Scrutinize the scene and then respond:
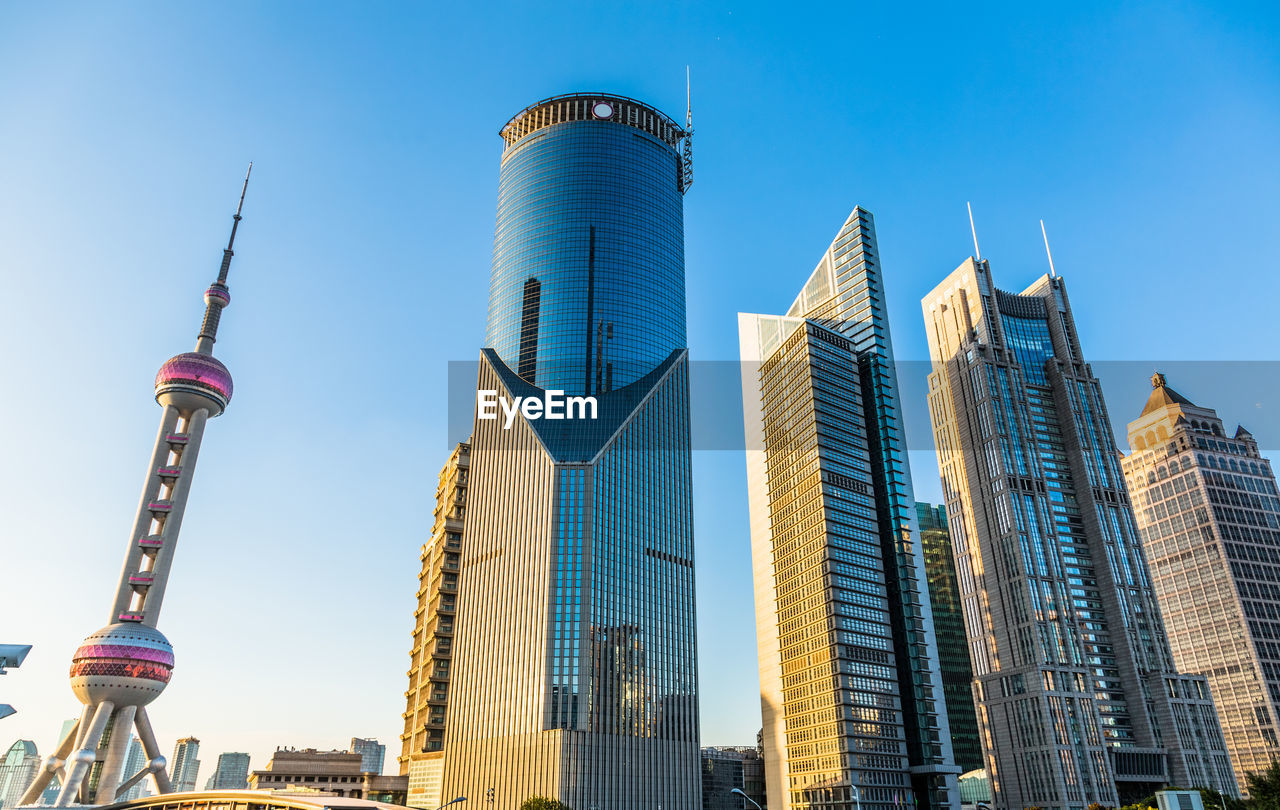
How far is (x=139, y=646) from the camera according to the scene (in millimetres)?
152125

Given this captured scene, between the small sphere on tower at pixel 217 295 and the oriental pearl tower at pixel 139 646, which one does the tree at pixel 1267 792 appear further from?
the small sphere on tower at pixel 217 295

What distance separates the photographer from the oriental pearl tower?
14725cm

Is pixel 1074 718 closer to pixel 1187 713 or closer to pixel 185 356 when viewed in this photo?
pixel 1187 713

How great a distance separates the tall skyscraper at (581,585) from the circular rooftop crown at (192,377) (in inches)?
2170

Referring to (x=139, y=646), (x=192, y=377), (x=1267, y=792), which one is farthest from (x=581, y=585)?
(x=1267, y=792)

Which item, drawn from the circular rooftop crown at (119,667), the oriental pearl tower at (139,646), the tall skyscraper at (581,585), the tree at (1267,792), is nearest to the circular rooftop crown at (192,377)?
the oriental pearl tower at (139,646)

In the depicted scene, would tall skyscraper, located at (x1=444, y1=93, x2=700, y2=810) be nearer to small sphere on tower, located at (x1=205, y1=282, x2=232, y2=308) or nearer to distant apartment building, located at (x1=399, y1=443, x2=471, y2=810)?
distant apartment building, located at (x1=399, y1=443, x2=471, y2=810)

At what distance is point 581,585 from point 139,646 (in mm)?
77352

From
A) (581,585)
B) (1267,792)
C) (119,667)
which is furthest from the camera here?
(581,585)

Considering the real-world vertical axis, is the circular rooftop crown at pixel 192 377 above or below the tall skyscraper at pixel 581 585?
above

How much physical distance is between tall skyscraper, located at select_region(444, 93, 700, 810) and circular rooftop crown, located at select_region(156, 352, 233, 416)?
181 ft

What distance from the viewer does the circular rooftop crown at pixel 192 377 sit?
180 metres

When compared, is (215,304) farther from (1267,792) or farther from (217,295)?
(1267,792)

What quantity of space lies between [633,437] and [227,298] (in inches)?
3778
